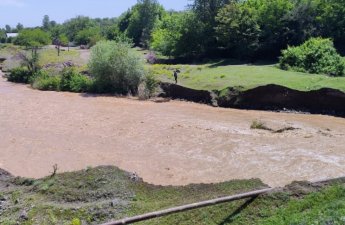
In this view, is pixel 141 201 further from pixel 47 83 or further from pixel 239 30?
pixel 239 30

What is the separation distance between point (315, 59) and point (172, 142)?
18002 millimetres

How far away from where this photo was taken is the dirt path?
18781mm

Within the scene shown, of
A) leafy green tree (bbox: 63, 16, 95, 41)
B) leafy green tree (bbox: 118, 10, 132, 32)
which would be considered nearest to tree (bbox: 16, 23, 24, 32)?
leafy green tree (bbox: 63, 16, 95, 41)

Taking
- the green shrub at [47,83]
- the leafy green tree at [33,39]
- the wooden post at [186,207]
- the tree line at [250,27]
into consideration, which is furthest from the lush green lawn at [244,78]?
the leafy green tree at [33,39]

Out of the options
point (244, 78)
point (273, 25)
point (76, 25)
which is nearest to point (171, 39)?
point (273, 25)

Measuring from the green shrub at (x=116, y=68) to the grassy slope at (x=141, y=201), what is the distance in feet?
79.1

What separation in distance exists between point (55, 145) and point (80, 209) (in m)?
12.6

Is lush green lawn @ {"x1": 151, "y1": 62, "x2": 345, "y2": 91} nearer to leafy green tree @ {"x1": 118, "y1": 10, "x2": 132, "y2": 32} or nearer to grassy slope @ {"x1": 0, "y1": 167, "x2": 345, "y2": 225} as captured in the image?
grassy slope @ {"x1": 0, "y1": 167, "x2": 345, "y2": 225}

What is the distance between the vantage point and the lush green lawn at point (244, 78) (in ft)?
98.1

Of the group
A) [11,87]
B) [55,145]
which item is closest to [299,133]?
[55,145]

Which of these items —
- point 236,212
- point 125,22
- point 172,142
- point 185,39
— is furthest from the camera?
point 125,22

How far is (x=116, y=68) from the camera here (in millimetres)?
37906

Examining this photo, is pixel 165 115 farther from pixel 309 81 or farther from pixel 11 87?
pixel 11 87

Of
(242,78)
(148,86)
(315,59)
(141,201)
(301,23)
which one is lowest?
(141,201)
